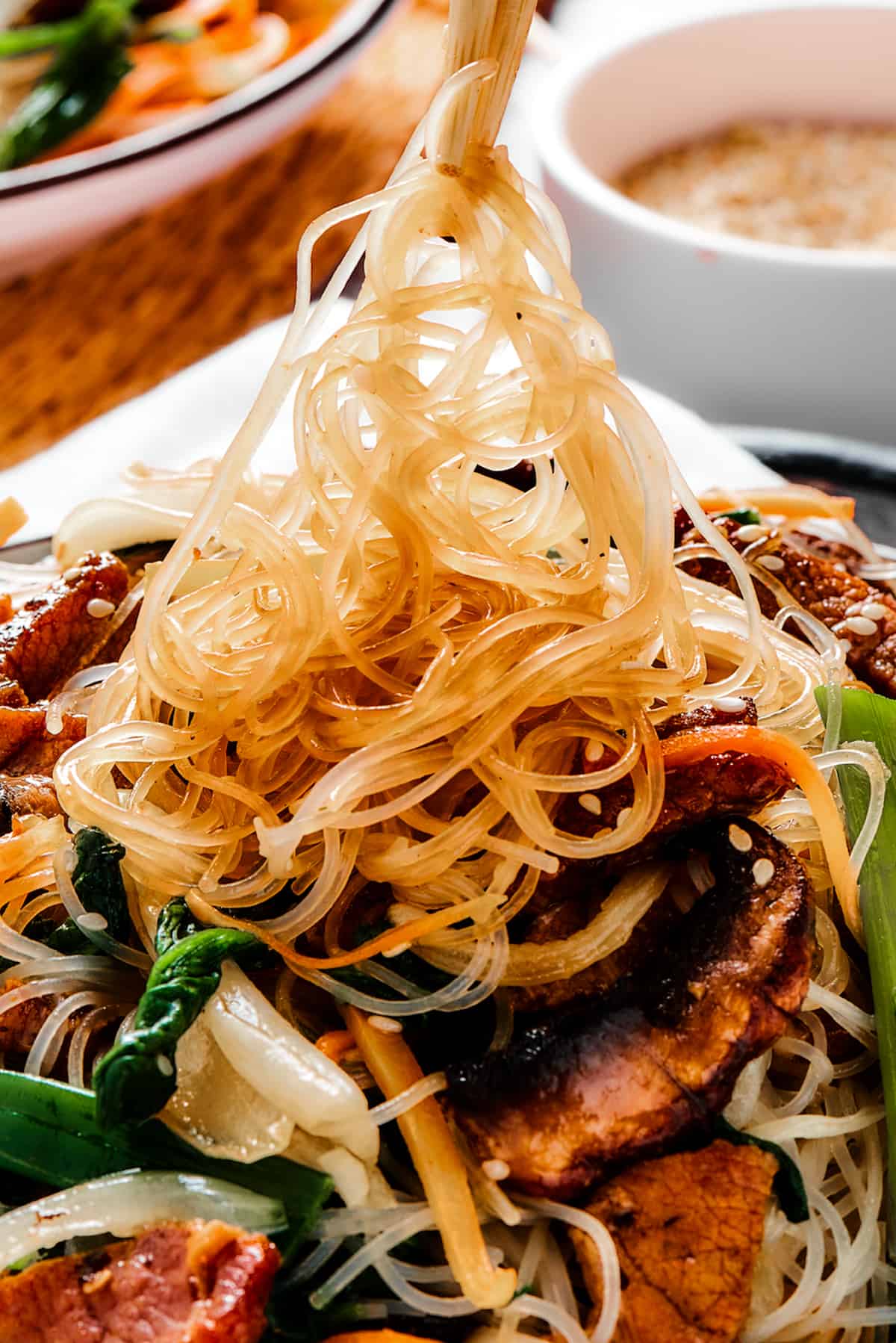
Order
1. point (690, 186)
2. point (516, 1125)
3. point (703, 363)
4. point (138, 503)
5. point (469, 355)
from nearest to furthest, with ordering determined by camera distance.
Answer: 1. point (516, 1125)
2. point (469, 355)
3. point (138, 503)
4. point (703, 363)
5. point (690, 186)

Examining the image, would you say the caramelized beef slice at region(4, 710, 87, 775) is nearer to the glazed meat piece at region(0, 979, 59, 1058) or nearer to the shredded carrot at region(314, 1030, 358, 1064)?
the glazed meat piece at region(0, 979, 59, 1058)

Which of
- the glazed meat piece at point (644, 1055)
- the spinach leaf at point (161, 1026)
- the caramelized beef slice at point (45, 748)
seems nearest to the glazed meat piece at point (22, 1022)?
Answer: the spinach leaf at point (161, 1026)

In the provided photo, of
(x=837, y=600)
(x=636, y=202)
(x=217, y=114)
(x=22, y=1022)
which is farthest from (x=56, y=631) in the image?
(x=636, y=202)

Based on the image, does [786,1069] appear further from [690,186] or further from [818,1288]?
[690,186]

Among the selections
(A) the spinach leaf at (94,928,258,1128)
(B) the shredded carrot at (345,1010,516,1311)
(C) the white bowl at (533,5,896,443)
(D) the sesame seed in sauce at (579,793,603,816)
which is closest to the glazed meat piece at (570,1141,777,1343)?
(B) the shredded carrot at (345,1010,516,1311)

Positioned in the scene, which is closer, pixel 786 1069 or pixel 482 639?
pixel 482 639

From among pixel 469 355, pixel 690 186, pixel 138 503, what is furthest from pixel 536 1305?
pixel 690 186

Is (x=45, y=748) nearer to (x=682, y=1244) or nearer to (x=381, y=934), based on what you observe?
(x=381, y=934)

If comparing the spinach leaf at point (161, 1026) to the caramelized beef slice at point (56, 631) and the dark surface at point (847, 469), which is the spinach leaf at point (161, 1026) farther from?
the dark surface at point (847, 469)
